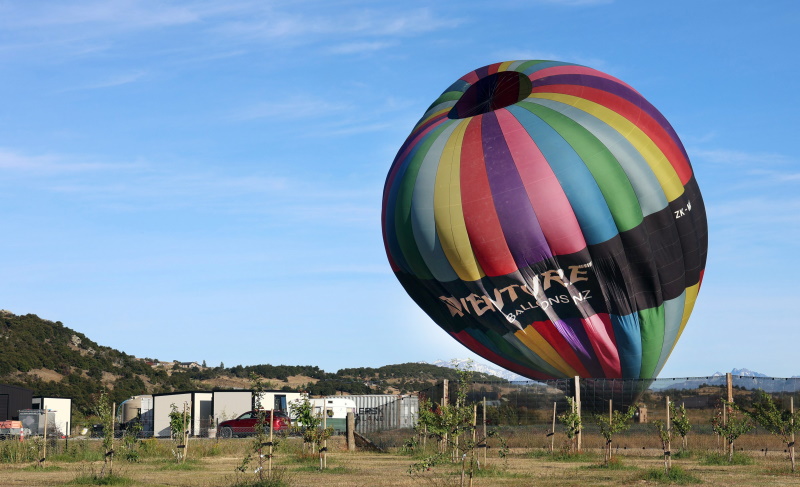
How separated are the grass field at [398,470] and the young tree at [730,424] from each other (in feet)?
2.37

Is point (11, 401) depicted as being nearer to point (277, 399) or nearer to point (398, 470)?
point (277, 399)

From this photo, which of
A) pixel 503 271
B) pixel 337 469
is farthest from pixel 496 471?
pixel 503 271

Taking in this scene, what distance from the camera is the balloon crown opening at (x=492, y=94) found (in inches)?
1540

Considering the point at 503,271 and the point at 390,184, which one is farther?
the point at 390,184

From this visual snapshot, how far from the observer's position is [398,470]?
94.2 ft

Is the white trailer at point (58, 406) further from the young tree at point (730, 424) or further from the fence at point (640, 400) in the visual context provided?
the young tree at point (730, 424)

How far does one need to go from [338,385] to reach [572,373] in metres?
96.5

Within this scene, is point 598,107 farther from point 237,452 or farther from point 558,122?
point 237,452

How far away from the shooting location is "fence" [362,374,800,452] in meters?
35.4

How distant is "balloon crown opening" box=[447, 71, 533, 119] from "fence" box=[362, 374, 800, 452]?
11923mm

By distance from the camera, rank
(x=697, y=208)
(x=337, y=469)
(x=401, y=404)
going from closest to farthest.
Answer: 1. (x=337, y=469)
2. (x=697, y=208)
3. (x=401, y=404)

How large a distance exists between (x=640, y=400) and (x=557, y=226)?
8.18 m

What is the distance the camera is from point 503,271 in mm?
35656

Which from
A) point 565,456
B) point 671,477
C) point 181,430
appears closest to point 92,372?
point 181,430
